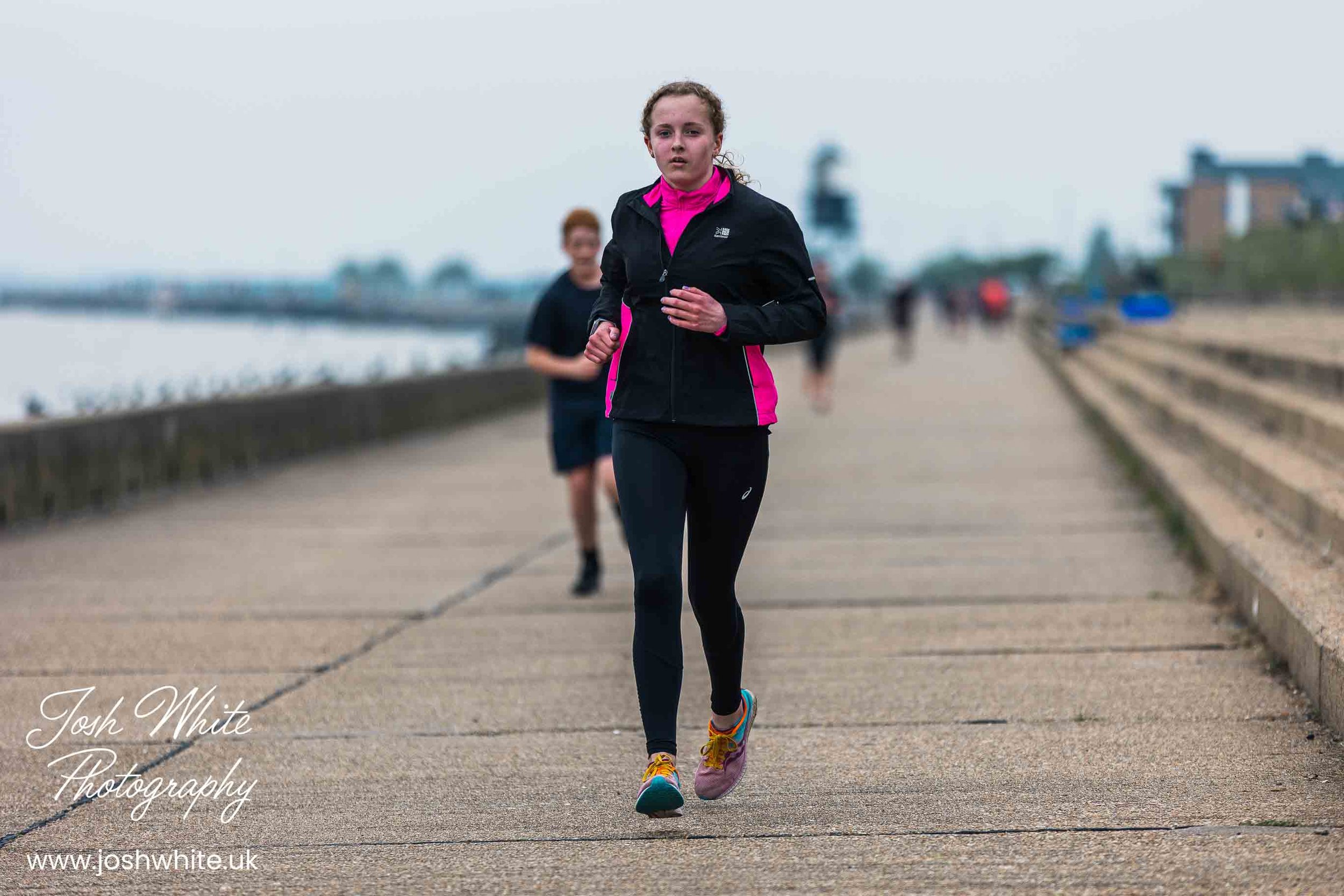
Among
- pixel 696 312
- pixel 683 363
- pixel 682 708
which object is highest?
pixel 696 312

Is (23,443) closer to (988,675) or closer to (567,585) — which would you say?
(567,585)

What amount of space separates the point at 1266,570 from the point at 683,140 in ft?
11.2

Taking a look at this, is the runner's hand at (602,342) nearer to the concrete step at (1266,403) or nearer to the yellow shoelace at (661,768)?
the yellow shoelace at (661,768)

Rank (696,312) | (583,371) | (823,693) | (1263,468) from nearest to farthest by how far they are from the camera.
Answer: (696,312), (823,693), (583,371), (1263,468)

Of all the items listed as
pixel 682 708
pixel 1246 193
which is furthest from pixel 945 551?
pixel 1246 193

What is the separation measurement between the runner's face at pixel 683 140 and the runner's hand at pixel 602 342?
16.1 inches

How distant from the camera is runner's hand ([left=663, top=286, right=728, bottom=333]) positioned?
15.0 feet

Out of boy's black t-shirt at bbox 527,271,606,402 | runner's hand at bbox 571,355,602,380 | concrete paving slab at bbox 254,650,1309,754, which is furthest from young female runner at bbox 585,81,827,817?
boy's black t-shirt at bbox 527,271,606,402

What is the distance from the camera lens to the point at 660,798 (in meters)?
4.70

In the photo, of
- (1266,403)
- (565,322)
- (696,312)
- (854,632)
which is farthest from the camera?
(1266,403)

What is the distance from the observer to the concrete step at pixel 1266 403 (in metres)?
8.80

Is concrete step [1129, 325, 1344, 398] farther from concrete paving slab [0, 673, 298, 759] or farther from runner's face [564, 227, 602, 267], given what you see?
concrete paving slab [0, 673, 298, 759]

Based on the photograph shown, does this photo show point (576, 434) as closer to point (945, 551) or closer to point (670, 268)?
point (945, 551)

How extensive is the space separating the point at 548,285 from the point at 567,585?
5.26ft
